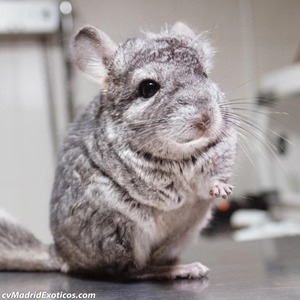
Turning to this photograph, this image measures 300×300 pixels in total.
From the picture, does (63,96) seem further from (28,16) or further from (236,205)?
(236,205)

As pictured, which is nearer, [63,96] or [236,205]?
[63,96]

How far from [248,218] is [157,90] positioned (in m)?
1.51

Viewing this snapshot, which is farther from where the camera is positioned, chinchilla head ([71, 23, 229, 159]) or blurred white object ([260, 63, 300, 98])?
blurred white object ([260, 63, 300, 98])

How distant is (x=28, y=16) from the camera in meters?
2.43

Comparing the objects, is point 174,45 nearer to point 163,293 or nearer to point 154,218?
point 154,218

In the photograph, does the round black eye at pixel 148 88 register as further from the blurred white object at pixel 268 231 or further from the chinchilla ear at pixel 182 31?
the blurred white object at pixel 268 231

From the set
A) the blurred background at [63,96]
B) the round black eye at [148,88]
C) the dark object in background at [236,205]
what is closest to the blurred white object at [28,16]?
the blurred background at [63,96]

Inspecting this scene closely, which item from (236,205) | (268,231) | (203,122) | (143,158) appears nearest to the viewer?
(203,122)

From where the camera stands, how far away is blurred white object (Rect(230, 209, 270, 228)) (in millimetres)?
2484

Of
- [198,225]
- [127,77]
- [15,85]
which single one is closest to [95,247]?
[198,225]

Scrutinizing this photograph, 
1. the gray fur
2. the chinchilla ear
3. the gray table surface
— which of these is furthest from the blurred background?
the gray fur

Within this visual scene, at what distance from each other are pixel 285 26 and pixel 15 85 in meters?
1.33

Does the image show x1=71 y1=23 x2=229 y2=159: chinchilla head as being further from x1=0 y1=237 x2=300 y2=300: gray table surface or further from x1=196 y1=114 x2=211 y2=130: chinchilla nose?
x1=0 y1=237 x2=300 y2=300: gray table surface

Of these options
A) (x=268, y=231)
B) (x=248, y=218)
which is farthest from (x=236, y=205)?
(x=268, y=231)
